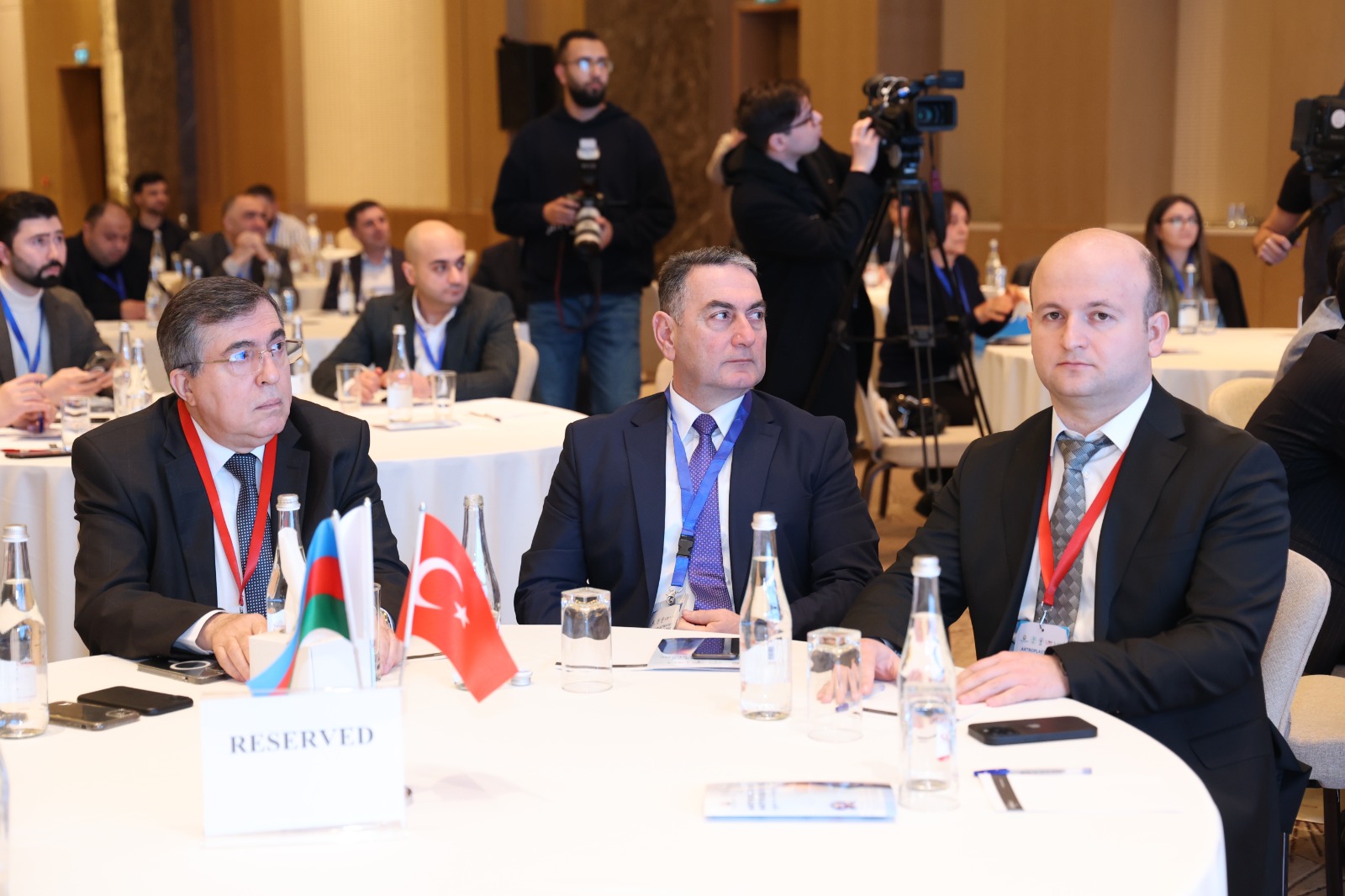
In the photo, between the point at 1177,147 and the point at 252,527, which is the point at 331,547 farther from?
the point at 1177,147

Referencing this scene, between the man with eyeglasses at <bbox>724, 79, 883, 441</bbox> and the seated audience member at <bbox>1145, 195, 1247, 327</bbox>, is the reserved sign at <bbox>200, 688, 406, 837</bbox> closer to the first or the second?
the man with eyeglasses at <bbox>724, 79, 883, 441</bbox>

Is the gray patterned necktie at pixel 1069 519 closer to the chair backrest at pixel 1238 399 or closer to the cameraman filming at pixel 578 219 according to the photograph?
the chair backrest at pixel 1238 399

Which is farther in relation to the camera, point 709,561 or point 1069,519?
point 709,561

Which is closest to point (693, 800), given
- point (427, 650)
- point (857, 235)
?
point (427, 650)

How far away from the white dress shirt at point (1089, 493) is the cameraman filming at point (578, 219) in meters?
3.87

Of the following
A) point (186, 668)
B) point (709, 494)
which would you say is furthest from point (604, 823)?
point (709, 494)

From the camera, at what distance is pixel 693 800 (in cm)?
163

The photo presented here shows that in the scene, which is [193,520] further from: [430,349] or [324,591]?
[430,349]

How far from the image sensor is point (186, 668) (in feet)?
7.09

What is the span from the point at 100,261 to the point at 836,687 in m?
7.65

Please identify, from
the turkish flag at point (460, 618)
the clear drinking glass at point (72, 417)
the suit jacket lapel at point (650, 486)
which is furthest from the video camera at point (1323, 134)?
the turkish flag at point (460, 618)

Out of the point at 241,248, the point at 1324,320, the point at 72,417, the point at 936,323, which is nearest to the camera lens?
the point at 1324,320

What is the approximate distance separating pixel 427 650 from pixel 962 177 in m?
8.68

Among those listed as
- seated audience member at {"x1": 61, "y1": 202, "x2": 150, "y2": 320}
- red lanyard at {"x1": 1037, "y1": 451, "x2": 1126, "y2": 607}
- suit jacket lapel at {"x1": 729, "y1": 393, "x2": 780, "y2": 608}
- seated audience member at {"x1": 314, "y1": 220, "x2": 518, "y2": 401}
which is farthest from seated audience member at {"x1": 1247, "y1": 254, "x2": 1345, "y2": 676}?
seated audience member at {"x1": 61, "y1": 202, "x2": 150, "y2": 320}
